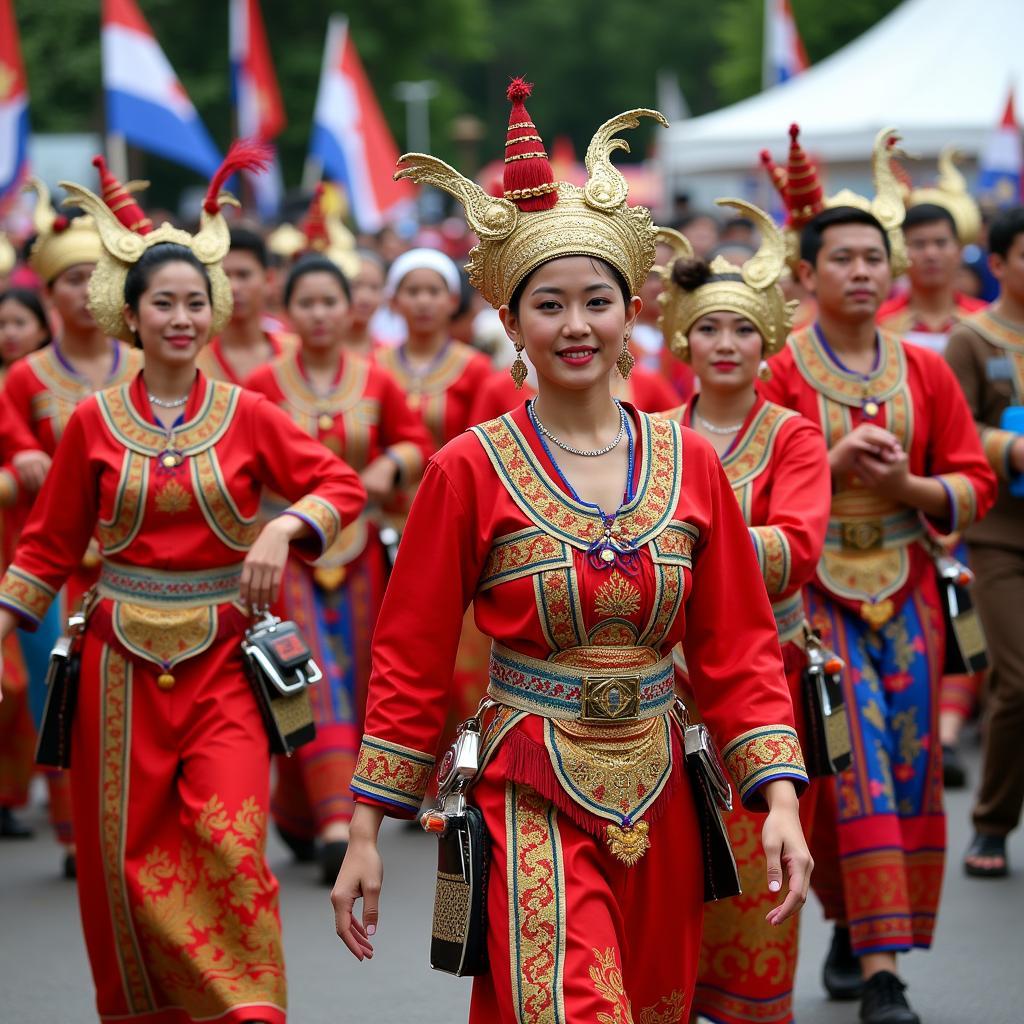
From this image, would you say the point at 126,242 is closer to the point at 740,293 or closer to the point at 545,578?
the point at 740,293

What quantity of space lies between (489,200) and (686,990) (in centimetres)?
161

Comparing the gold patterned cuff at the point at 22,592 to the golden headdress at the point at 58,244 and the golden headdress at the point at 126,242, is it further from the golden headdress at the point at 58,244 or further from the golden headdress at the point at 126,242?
the golden headdress at the point at 58,244

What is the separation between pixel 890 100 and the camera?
20.5 m

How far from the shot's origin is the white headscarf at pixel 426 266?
9.20 metres

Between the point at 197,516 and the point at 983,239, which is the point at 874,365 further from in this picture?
the point at 983,239

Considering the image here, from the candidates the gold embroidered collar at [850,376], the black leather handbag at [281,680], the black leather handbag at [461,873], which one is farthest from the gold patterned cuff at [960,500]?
the black leather handbag at [461,873]

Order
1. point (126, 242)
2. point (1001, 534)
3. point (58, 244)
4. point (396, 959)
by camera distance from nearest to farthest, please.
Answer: point (126, 242) → point (396, 959) → point (1001, 534) → point (58, 244)

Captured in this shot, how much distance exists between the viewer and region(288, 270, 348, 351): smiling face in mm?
8000

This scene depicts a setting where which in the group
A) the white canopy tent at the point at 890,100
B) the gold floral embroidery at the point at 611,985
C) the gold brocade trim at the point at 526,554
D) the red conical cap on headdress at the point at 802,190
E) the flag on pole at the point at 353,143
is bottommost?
the gold floral embroidery at the point at 611,985

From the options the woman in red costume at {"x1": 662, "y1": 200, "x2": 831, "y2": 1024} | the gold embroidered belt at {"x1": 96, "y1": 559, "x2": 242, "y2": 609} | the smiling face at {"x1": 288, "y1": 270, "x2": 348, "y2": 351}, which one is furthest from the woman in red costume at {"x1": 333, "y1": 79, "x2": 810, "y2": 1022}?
the smiling face at {"x1": 288, "y1": 270, "x2": 348, "y2": 351}

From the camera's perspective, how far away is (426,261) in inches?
363

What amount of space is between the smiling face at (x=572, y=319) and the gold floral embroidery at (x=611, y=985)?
109 cm

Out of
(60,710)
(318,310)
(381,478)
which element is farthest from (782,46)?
(60,710)

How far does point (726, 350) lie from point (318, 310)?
2945mm
